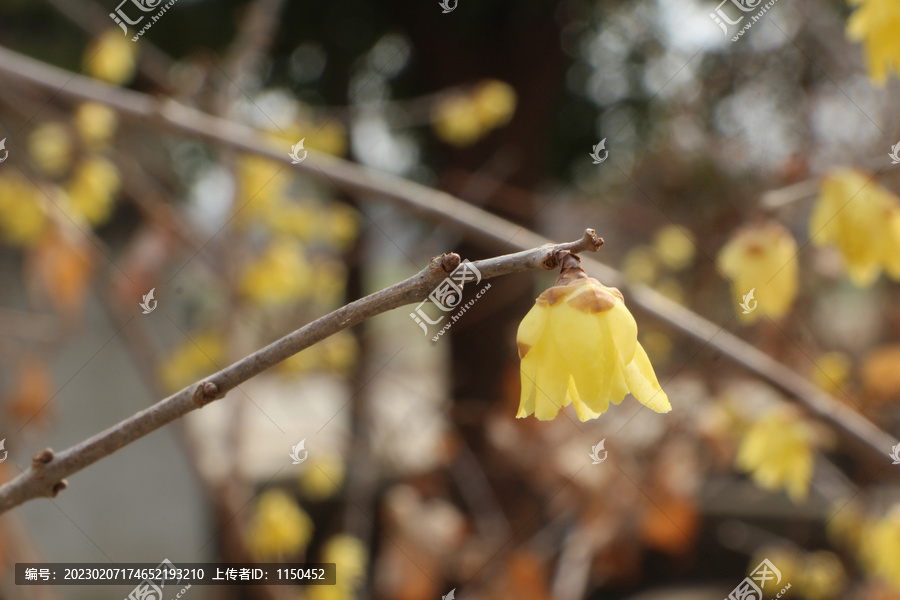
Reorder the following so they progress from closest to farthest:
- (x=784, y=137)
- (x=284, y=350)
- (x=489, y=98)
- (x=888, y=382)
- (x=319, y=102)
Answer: (x=284, y=350), (x=888, y=382), (x=489, y=98), (x=784, y=137), (x=319, y=102)

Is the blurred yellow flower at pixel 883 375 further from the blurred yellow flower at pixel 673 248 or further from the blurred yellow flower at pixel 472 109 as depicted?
the blurred yellow flower at pixel 472 109

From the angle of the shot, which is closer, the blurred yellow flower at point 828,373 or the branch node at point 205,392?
the branch node at point 205,392

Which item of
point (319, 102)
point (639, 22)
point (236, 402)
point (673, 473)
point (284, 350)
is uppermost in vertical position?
point (319, 102)

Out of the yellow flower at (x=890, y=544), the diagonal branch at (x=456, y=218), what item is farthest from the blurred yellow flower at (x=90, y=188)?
the yellow flower at (x=890, y=544)

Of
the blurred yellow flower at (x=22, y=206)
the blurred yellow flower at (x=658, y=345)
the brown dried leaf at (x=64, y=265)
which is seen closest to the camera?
the brown dried leaf at (x=64, y=265)

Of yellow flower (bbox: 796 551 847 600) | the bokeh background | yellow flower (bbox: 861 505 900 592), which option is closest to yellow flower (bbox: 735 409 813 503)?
the bokeh background

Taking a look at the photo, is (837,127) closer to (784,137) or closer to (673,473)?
(784,137)

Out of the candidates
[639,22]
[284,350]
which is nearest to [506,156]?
[639,22]

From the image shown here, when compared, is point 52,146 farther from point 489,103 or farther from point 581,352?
point 581,352
